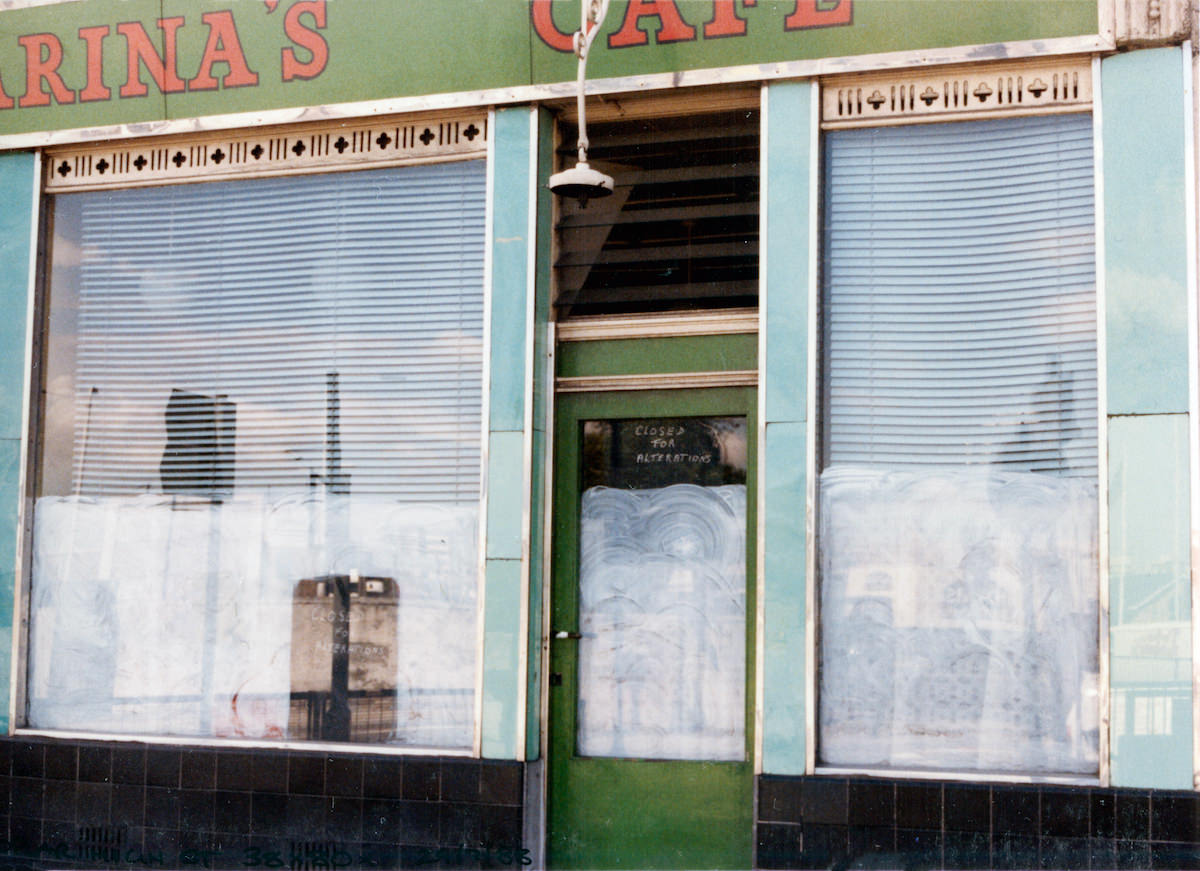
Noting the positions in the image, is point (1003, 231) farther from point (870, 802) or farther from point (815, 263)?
point (870, 802)

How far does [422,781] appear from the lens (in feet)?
25.8

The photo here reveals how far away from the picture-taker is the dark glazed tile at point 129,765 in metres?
8.39

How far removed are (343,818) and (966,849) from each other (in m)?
3.40

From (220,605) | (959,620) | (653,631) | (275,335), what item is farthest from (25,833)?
(959,620)

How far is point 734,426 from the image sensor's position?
26.0 feet

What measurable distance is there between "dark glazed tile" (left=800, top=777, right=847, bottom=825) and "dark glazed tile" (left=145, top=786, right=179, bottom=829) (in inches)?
145

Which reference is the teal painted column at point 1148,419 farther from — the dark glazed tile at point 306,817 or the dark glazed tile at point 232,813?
the dark glazed tile at point 232,813

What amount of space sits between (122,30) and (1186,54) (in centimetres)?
613

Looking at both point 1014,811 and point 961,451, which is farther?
point 961,451

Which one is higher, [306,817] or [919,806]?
[919,806]

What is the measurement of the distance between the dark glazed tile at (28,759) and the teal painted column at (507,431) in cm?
285

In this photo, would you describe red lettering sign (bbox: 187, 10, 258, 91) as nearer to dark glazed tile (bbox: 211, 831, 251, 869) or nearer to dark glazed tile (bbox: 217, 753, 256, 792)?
dark glazed tile (bbox: 217, 753, 256, 792)

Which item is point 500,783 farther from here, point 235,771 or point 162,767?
point 162,767

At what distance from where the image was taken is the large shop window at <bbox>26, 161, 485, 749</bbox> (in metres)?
8.15
